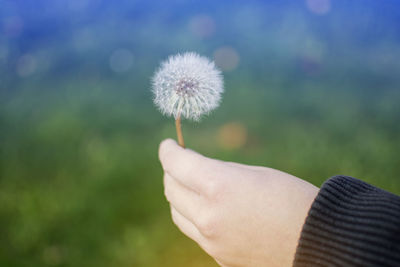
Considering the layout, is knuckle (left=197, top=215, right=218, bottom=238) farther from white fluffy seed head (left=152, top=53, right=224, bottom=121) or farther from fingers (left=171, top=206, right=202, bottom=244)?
white fluffy seed head (left=152, top=53, right=224, bottom=121)

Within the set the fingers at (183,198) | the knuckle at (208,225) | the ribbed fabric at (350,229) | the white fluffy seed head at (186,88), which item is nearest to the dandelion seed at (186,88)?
the white fluffy seed head at (186,88)

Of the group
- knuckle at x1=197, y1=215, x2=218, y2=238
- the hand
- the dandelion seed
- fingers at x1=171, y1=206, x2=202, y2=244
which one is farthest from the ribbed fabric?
the dandelion seed

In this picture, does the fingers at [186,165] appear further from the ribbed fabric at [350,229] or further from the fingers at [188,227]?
the ribbed fabric at [350,229]

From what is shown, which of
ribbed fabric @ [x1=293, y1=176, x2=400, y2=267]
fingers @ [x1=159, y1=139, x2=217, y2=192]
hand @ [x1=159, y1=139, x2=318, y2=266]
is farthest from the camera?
fingers @ [x1=159, y1=139, x2=217, y2=192]

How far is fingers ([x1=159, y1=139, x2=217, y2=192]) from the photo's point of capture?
850mm

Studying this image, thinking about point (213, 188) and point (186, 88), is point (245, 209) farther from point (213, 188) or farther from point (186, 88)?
point (186, 88)

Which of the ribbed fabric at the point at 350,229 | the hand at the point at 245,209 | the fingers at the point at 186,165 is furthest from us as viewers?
the fingers at the point at 186,165

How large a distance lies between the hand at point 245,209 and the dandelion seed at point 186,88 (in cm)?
17

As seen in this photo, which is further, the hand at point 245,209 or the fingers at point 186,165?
the fingers at point 186,165

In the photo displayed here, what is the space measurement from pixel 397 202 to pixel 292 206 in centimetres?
21

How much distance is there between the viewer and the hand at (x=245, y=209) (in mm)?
734

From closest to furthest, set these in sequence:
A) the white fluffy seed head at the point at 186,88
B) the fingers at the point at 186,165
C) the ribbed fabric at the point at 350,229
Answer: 1. the ribbed fabric at the point at 350,229
2. the fingers at the point at 186,165
3. the white fluffy seed head at the point at 186,88

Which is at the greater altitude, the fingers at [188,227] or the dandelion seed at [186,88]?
the dandelion seed at [186,88]

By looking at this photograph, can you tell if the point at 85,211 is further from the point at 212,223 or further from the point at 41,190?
the point at 212,223
